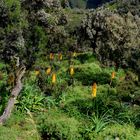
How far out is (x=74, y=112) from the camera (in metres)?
20.2

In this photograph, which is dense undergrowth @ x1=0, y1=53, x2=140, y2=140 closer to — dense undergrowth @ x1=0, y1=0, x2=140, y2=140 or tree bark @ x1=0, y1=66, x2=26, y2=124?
dense undergrowth @ x1=0, y1=0, x2=140, y2=140

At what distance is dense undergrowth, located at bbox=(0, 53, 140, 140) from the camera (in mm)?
17906

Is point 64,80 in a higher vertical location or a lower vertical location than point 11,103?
lower

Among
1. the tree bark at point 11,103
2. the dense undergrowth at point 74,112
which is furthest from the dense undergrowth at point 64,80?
the tree bark at point 11,103

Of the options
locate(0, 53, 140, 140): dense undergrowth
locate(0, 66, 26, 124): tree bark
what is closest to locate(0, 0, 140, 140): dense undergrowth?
locate(0, 53, 140, 140): dense undergrowth

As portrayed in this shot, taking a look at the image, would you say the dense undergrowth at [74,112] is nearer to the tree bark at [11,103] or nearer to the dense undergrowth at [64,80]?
the dense undergrowth at [64,80]

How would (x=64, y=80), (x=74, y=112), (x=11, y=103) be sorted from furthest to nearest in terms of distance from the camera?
(x=64, y=80) < (x=74, y=112) < (x=11, y=103)

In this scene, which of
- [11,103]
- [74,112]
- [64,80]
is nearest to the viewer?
[11,103]

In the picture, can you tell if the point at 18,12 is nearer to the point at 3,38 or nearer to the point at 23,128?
the point at 3,38

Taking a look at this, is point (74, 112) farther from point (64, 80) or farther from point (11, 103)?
point (64, 80)

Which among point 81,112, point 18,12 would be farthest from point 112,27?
point 81,112

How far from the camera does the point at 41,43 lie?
2811 cm

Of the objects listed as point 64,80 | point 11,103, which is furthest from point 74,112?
point 64,80

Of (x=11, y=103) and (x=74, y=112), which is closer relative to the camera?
(x=11, y=103)
